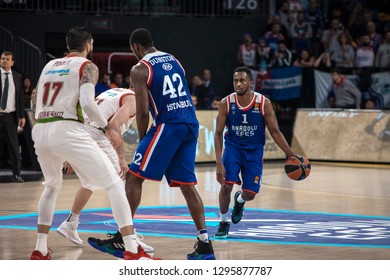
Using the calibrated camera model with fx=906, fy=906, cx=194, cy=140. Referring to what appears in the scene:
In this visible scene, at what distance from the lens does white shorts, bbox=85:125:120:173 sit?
31.4ft

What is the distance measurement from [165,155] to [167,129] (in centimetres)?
24

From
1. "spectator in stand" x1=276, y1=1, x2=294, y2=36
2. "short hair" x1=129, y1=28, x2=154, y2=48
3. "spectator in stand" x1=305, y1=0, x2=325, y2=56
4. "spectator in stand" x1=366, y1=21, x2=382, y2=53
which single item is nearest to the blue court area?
"short hair" x1=129, y1=28, x2=154, y2=48

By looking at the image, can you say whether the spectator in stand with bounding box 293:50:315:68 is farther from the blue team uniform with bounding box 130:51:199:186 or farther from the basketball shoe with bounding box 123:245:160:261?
the basketball shoe with bounding box 123:245:160:261

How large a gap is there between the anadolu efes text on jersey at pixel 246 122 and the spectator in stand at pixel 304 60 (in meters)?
13.0

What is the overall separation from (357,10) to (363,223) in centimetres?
1467

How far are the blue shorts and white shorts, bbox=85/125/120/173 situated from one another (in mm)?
1280

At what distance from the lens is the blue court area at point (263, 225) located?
9680 mm

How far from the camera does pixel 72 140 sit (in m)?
7.70

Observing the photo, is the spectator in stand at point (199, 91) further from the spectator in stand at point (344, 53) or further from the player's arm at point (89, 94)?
the player's arm at point (89, 94)

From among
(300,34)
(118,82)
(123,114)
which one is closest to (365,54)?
(300,34)

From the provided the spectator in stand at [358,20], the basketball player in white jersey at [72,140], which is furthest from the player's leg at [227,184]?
the spectator in stand at [358,20]

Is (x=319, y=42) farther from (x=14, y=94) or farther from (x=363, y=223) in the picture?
(x=363, y=223)

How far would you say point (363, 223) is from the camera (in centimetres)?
1102

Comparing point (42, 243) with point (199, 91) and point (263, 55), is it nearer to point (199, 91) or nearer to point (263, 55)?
point (199, 91)
